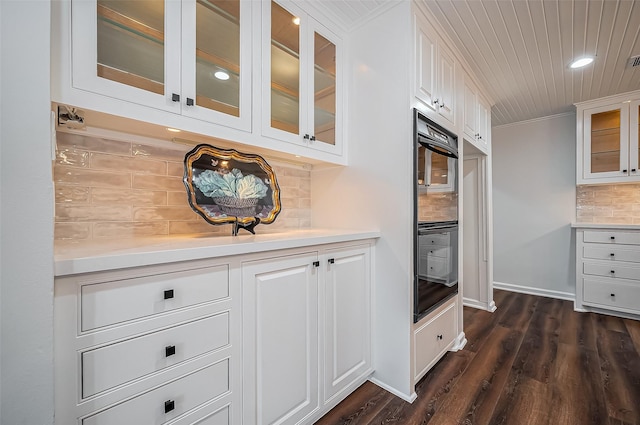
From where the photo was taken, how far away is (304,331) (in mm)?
1285

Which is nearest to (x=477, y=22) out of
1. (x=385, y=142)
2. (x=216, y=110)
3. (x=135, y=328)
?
(x=385, y=142)

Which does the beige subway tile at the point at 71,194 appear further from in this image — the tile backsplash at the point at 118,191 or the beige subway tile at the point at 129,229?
the beige subway tile at the point at 129,229

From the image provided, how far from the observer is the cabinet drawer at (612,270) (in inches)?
108

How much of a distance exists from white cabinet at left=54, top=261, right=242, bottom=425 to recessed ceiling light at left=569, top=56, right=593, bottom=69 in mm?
3194

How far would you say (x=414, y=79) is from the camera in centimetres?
159

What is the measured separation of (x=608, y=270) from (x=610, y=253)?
190 mm

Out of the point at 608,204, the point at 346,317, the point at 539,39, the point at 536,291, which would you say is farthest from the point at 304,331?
the point at 608,204

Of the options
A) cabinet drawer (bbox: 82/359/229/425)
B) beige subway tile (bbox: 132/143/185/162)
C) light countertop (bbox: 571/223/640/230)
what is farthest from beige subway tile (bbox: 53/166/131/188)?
light countertop (bbox: 571/223/640/230)

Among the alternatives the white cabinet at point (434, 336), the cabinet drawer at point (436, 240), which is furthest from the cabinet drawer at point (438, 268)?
the white cabinet at point (434, 336)

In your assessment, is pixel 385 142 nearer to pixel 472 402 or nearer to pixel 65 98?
pixel 65 98

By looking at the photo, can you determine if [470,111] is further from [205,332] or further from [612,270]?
[205,332]

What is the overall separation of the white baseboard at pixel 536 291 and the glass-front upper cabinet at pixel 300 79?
11.8 ft

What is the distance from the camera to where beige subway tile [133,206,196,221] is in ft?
4.14

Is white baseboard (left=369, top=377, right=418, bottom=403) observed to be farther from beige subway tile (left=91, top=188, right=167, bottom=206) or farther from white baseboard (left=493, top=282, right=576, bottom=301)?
white baseboard (left=493, top=282, right=576, bottom=301)
